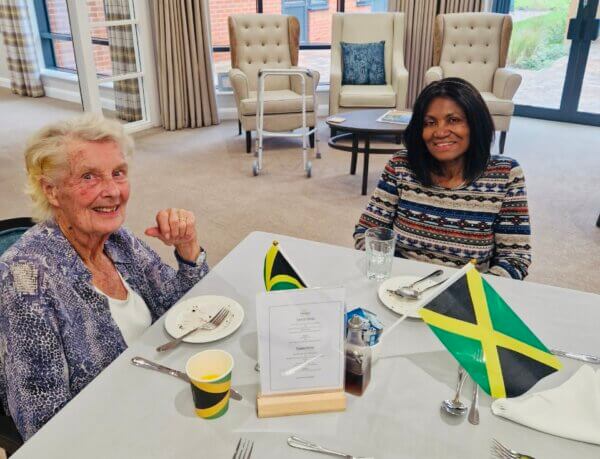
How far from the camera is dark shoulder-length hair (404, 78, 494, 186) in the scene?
1.59 meters

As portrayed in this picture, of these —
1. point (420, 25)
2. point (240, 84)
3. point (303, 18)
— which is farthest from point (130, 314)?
point (303, 18)

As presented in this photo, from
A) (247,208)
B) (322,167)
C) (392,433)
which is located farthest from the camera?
(322,167)

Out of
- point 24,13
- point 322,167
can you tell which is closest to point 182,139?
point 322,167

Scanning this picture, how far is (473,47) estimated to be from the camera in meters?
4.87

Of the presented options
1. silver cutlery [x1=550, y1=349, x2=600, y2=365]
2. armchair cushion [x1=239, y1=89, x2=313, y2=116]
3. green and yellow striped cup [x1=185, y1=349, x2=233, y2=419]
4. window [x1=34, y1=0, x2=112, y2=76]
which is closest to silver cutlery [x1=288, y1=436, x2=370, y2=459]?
green and yellow striped cup [x1=185, y1=349, x2=233, y2=419]

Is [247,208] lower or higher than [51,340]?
lower

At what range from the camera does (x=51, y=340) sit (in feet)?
3.43

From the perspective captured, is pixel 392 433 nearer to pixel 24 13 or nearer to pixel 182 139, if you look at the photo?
pixel 182 139

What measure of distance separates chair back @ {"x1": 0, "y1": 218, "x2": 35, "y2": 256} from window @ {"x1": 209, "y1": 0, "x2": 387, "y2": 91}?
4.65 m

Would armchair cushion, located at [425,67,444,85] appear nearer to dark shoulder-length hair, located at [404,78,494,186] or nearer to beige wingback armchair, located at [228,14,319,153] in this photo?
beige wingback armchair, located at [228,14,319,153]

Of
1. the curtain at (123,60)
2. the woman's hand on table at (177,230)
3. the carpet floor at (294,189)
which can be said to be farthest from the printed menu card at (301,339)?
the curtain at (123,60)

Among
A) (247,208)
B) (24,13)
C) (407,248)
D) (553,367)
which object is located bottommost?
(247,208)

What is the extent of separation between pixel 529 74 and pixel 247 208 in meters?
3.72

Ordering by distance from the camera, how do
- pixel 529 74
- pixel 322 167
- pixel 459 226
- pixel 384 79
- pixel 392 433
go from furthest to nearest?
pixel 529 74 → pixel 384 79 → pixel 322 167 → pixel 459 226 → pixel 392 433
